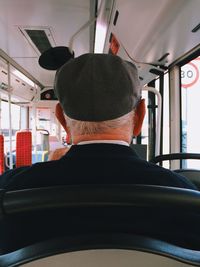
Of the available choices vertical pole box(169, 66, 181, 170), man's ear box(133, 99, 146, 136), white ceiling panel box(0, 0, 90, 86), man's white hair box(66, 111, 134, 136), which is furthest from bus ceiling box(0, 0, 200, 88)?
man's white hair box(66, 111, 134, 136)

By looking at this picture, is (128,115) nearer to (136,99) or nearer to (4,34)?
(136,99)

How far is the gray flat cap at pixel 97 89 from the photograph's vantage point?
80 cm

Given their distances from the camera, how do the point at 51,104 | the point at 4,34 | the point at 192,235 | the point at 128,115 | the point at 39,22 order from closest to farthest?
the point at 192,235 → the point at 128,115 → the point at 39,22 → the point at 4,34 → the point at 51,104

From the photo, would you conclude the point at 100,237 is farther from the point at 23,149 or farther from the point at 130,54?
the point at 23,149

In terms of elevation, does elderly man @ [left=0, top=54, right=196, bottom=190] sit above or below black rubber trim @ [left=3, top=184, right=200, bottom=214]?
above

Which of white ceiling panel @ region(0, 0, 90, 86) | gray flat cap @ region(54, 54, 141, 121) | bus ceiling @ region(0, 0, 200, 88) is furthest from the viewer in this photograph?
white ceiling panel @ region(0, 0, 90, 86)

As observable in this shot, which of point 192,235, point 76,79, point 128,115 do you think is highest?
point 76,79

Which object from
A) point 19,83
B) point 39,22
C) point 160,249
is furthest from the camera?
point 19,83

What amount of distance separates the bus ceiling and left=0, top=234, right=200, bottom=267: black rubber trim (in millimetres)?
1449

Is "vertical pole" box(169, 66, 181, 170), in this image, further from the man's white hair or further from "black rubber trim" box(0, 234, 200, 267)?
"black rubber trim" box(0, 234, 200, 267)

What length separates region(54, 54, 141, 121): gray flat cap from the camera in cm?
80

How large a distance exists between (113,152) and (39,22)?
200cm

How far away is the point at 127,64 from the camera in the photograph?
0.88 meters

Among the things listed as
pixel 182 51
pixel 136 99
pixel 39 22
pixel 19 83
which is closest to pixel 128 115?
pixel 136 99
